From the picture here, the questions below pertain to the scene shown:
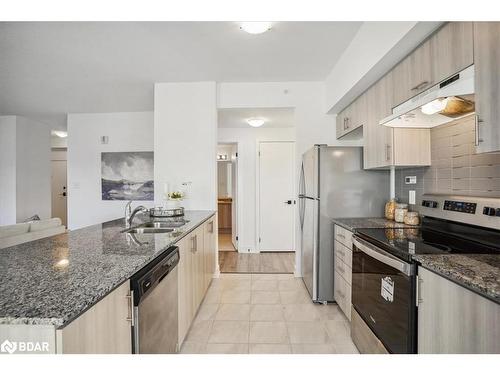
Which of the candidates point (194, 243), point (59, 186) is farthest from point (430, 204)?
point (59, 186)

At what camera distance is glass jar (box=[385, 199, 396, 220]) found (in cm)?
224

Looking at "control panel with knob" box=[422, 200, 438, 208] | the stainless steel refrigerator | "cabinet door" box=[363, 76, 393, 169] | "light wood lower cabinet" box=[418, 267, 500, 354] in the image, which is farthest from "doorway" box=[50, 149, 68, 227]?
"light wood lower cabinet" box=[418, 267, 500, 354]

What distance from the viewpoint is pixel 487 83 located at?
1110mm

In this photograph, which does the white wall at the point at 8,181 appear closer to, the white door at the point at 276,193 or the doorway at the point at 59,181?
the doorway at the point at 59,181

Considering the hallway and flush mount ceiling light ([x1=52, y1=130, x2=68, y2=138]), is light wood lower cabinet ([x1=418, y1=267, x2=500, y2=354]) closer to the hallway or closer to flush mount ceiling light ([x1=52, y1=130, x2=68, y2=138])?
the hallway

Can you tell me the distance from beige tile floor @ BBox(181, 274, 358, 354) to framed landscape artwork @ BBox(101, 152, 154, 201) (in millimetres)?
2478

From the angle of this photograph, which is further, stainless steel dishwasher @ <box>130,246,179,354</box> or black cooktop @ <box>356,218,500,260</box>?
black cooktop @ <box>356,218,500,260</box>

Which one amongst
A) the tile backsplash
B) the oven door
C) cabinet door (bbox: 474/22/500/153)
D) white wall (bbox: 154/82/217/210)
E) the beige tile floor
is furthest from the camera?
white wall (bbox: 154/82/217/210)

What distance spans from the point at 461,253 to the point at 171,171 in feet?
9.49

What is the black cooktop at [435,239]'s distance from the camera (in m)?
1.28

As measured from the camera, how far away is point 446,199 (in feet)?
5.86

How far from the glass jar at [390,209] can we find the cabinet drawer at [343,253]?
51 cm

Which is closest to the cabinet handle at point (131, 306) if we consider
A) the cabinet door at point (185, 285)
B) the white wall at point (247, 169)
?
the cabinet door at point (185, 285)

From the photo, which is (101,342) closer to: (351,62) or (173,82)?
(351,62)
